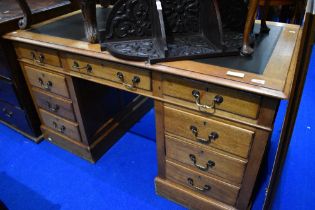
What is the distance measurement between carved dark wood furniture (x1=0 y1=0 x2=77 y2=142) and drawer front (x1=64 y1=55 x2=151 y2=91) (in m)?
0.47

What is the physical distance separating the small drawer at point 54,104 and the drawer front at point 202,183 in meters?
0.69

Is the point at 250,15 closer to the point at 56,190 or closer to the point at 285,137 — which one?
the point at 285,137

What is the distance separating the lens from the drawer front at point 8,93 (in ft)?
5.41

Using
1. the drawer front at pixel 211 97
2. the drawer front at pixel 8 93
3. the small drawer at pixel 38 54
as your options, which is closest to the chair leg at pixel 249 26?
the drawer front at pixel 211 97

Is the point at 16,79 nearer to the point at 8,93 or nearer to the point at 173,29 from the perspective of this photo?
the point at 8,93

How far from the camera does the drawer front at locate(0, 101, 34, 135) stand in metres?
1.78

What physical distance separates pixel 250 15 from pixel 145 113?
137cm

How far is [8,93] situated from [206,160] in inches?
54.4

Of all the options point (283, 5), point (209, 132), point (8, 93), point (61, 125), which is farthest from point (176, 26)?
point (283, 5)

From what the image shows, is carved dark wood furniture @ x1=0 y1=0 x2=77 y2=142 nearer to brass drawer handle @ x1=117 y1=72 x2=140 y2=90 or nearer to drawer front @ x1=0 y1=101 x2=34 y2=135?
drawer front @ x1=0 y1=101 x2=34 y2=135

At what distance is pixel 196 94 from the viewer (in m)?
0.99

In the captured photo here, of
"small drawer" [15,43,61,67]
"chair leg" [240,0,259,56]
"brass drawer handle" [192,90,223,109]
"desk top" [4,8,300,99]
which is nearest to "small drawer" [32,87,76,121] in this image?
"small drawer" [15,43,61,67]

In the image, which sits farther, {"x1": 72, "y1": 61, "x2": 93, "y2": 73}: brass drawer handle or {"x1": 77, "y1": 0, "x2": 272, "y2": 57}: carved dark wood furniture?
{"x1": 72, "y1": 61, "x2": 93, "y2": 73}: brass drawer handle

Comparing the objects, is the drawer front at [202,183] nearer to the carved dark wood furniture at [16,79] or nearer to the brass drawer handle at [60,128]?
the brass drawer handle at [60,128]
